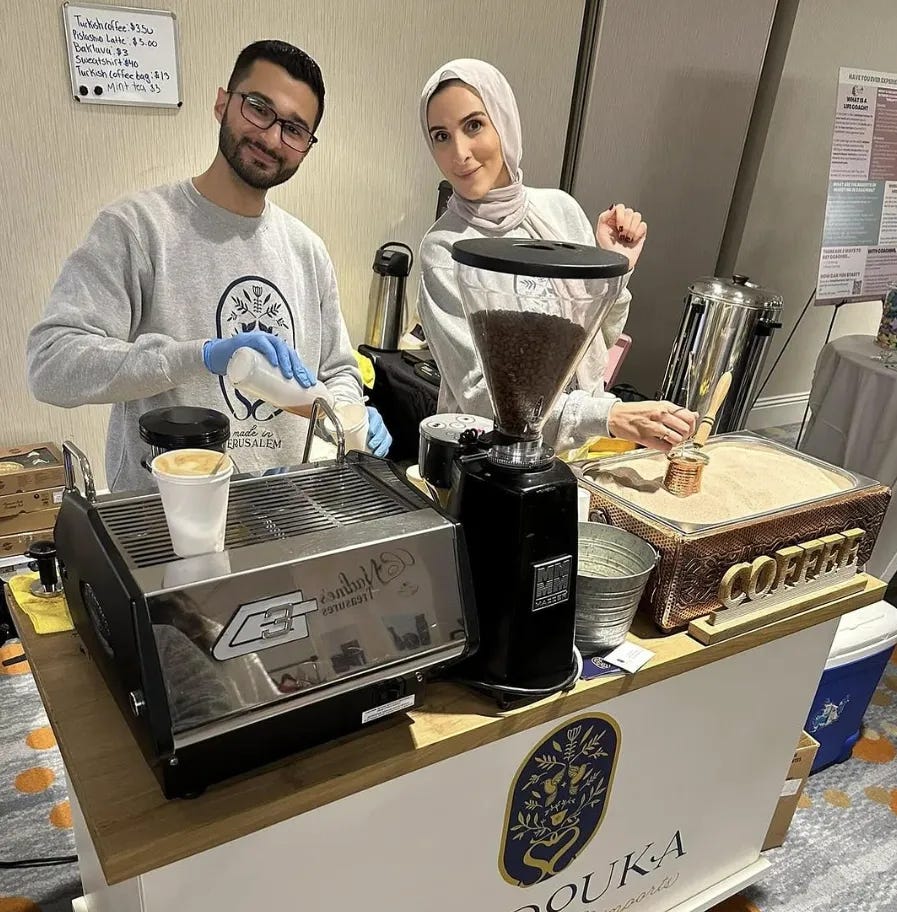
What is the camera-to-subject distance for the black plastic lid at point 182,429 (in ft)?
3.06

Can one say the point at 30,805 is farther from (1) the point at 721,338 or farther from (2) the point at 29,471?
(1) the point at 721,338

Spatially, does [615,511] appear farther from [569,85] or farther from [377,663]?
[569,85]

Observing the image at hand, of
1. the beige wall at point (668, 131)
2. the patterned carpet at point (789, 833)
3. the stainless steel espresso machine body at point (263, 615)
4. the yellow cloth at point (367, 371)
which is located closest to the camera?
the stainless steel espresso machine body at point (263, 615)

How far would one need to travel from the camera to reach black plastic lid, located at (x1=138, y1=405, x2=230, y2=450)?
93 cm

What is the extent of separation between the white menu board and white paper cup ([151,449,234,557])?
6.72 ft

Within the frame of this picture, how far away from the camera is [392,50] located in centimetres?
273

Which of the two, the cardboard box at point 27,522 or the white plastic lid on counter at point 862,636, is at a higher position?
the white plastic lid on counter at point 862,636

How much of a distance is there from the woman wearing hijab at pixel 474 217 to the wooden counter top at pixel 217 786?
0.57 meters

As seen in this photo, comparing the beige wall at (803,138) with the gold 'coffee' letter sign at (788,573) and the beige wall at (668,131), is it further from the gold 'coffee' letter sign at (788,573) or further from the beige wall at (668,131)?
the gold 'coffee' letter sign at (788,573)

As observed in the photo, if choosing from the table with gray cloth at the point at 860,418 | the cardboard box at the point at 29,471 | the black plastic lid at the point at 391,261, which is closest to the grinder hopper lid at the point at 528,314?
the cardboard box at the point at 29,471

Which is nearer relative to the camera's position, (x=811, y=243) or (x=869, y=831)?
(x=869, y=831)

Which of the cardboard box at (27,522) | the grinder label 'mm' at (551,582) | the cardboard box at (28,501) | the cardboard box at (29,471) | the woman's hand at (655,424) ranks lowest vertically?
the cardboard box at (27,522)

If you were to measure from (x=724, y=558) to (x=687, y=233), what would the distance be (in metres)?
2.70

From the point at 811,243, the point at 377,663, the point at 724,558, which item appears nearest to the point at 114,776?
the point at 377,663
